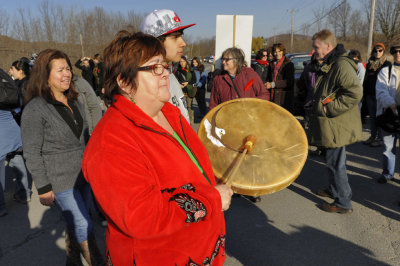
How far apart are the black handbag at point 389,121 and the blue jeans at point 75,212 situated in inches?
148

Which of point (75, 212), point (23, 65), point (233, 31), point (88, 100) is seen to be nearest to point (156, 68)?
point (75, 212)

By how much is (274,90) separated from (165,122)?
4784 mm

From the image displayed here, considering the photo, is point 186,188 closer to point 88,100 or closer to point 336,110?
point 88,100

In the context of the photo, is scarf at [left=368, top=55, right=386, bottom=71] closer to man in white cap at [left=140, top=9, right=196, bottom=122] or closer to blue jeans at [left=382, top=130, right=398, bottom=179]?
blue jeans at [left=382, top=130, right=398, bottom=179]

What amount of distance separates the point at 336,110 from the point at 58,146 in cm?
281

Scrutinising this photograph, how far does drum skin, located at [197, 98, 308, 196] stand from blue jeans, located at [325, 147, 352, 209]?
1.64 meters

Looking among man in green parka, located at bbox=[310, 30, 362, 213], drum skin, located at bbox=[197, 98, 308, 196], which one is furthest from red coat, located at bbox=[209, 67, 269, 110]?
drum skin, located at bbox=[197, 98, 308, 196]

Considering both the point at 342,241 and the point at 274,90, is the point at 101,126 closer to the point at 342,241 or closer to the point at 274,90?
the point at 342,241

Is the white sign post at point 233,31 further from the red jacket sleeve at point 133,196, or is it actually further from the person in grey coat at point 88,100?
the red jacket sleeve at point 133,196

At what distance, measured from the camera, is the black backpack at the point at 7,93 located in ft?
11.0

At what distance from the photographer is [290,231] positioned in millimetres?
3109

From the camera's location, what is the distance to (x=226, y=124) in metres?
2.02

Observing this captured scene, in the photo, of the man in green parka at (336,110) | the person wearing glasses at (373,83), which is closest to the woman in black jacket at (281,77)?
the person wearing glasses at (373,83)

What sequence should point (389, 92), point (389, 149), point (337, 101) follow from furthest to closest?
point (389, 149)
point (389, 92)
point (337, 101)
